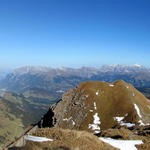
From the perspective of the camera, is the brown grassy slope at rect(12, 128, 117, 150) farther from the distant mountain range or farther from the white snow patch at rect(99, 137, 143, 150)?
the distant mountain range

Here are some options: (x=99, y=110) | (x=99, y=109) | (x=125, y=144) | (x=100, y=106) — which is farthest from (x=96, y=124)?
(x=125, y=144)

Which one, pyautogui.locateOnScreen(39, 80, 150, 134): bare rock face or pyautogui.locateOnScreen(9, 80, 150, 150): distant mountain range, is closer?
pyautogui.locateOnScreen(9, 80, 150, 150): distant mountain range

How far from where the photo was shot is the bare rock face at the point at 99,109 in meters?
79.3

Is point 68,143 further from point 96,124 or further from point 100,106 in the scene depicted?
point 100,106

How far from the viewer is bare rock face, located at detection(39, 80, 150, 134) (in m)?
79.3

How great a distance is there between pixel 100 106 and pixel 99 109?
234cm

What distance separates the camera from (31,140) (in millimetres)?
21047

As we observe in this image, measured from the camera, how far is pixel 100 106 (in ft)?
308

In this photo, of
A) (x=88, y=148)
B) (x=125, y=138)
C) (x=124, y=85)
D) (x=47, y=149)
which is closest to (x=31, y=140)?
(x=47, y=149)

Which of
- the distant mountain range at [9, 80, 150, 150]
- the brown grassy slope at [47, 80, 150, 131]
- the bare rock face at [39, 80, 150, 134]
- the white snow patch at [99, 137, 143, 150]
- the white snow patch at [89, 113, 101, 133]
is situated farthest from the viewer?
the brown grassy slope at [47, 80, 150, 131]

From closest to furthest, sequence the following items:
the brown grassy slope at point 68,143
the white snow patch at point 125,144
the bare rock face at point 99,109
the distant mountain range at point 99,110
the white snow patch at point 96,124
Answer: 1. the brown grassy slope at point 68,143
2. the white snow patch at point 125,144
3. the distant mountain range at point 99,110
4. the white snow patch at point 96,124
5. the bare rock face at point 99,109

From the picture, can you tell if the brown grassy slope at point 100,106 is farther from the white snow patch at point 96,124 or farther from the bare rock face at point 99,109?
the white snow patch at point 96,124

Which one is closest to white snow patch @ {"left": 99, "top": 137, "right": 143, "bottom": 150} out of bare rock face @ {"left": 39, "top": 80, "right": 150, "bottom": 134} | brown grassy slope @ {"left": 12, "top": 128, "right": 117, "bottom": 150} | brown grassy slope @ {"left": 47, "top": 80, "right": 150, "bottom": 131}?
brown grassy slope @ {"left": 12, "top": 128, "right": 117, "bottom": 150}

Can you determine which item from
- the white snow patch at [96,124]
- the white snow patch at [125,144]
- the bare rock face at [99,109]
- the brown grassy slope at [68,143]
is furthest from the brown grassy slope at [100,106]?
the brown grassy slope at [68,143]
